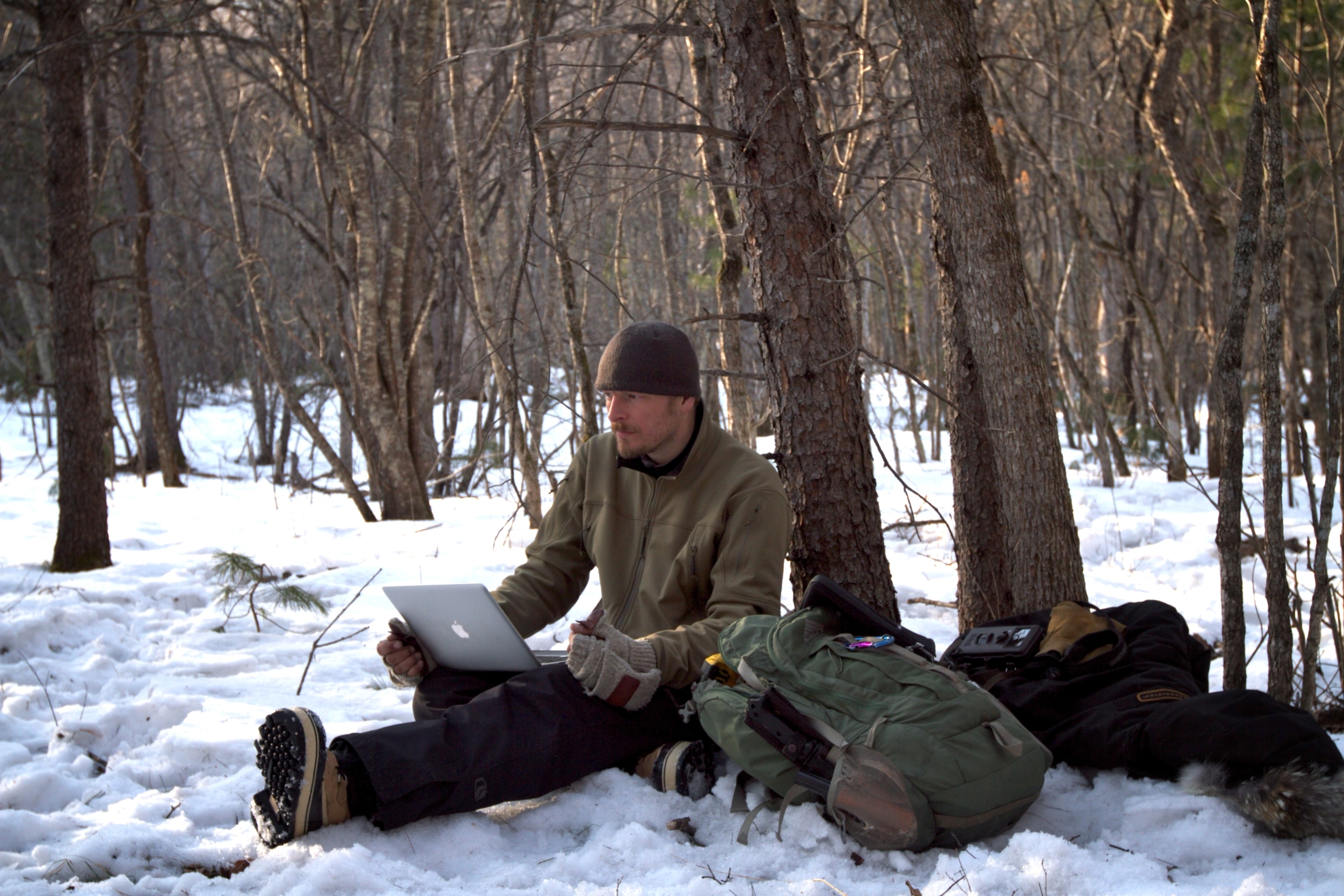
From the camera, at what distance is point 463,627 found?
2428 millimetres

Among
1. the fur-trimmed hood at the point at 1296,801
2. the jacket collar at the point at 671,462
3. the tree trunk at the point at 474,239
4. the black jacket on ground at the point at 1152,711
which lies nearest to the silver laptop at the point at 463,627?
the jacket collar at the point at 671,462

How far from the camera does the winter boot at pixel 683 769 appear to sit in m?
2.32

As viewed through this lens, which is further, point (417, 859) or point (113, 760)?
point (113, 760)

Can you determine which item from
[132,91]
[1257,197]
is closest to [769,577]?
[1257,197]

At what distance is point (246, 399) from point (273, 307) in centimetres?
538

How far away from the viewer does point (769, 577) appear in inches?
99.6

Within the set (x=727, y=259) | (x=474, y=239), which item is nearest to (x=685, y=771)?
(x=727, y=259)

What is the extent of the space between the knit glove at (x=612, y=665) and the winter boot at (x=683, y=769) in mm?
147

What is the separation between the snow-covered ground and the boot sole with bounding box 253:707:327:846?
6 cm

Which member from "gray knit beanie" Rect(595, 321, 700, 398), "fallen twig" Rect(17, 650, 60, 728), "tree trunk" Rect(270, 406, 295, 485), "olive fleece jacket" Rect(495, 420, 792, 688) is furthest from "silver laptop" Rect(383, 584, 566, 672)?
"tree trunk" Rect(270, 406, 295, 485)

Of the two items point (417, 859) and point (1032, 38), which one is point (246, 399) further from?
point (417, 859)

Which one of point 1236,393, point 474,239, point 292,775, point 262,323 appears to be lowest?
point 292,775

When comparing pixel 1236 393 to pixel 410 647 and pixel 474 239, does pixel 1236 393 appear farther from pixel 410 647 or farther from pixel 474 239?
pixel 474 239

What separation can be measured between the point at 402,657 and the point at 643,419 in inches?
35.4
